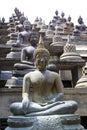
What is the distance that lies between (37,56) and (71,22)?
21.5 m

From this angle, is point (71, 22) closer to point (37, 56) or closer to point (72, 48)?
point (72, 48)

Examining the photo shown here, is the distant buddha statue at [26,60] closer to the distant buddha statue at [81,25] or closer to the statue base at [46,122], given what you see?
the statue base at [46,122]

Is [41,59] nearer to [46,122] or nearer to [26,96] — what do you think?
[26,96]

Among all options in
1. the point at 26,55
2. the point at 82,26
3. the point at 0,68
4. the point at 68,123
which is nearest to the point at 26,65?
the point at 26,55

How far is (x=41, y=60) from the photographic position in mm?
7379

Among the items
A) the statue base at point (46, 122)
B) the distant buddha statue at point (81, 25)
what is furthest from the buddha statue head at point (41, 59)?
the distant buddha statue at point (81, 25)

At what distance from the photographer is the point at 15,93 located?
1031cm

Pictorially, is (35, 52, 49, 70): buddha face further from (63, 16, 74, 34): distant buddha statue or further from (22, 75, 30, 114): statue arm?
(63, 16, 74, 34): distant buddha statue

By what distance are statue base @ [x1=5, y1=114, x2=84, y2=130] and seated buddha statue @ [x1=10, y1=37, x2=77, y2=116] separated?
18 centimetres

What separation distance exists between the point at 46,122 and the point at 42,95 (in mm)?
867

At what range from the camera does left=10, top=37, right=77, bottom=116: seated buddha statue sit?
687 cm

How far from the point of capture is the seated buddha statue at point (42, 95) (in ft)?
22.5

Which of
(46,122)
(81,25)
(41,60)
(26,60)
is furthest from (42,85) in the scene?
(81,25)

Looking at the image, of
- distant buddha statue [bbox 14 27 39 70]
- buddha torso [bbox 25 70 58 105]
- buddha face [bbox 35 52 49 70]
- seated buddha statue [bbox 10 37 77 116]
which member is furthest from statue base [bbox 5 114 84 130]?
distant buddha statue [bbox 14 27 39 70]
